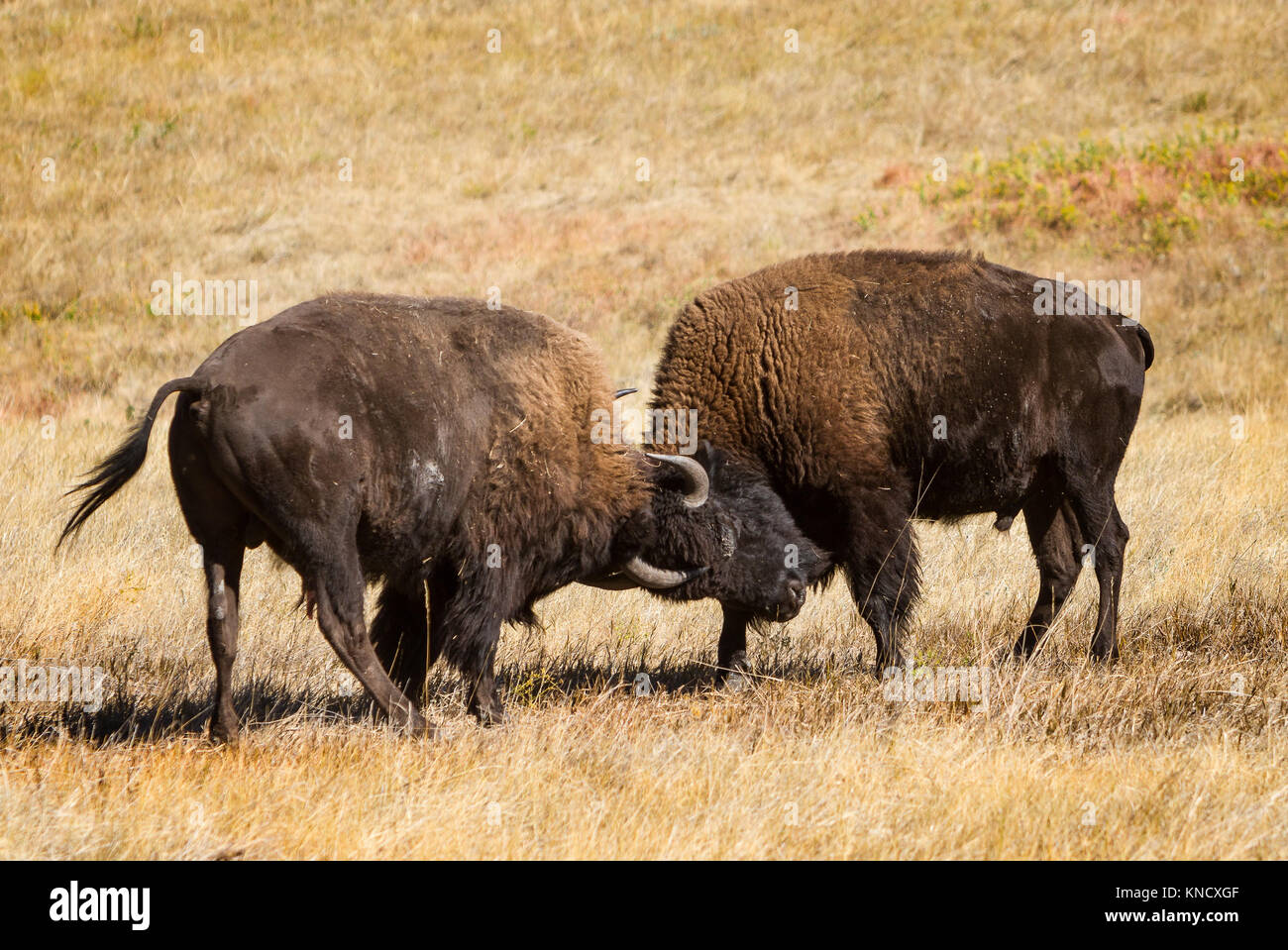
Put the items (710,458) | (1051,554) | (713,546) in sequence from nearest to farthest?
(713,546) → (710,458) → (1051,554)

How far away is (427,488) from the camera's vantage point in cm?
507

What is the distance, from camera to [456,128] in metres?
26.3

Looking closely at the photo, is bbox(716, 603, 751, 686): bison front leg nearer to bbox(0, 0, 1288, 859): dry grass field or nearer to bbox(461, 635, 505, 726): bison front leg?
bbox(0, 0, 1288, 859): dry grass field

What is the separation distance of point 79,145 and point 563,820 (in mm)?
24421

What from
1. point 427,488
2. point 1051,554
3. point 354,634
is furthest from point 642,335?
point 354,634

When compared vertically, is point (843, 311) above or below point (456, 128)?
below

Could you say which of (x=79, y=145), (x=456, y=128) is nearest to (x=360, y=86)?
(x=456, y=128)

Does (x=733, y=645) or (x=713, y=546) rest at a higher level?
(x=713, y=546)

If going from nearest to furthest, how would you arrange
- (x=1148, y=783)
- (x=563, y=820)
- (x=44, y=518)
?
(x=563, y=820) → (x=1148, y=783) → (x=44, y=518)

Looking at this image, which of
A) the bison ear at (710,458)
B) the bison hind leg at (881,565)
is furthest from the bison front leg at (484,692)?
the bison hind leg at (881,565)

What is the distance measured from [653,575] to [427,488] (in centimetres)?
143

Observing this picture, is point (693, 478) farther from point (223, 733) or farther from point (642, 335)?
point (642, 335)

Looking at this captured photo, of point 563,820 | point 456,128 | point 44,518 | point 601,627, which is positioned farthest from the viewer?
point 456,128

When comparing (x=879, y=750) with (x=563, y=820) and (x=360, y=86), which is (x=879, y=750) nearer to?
(x=563, y=820)
